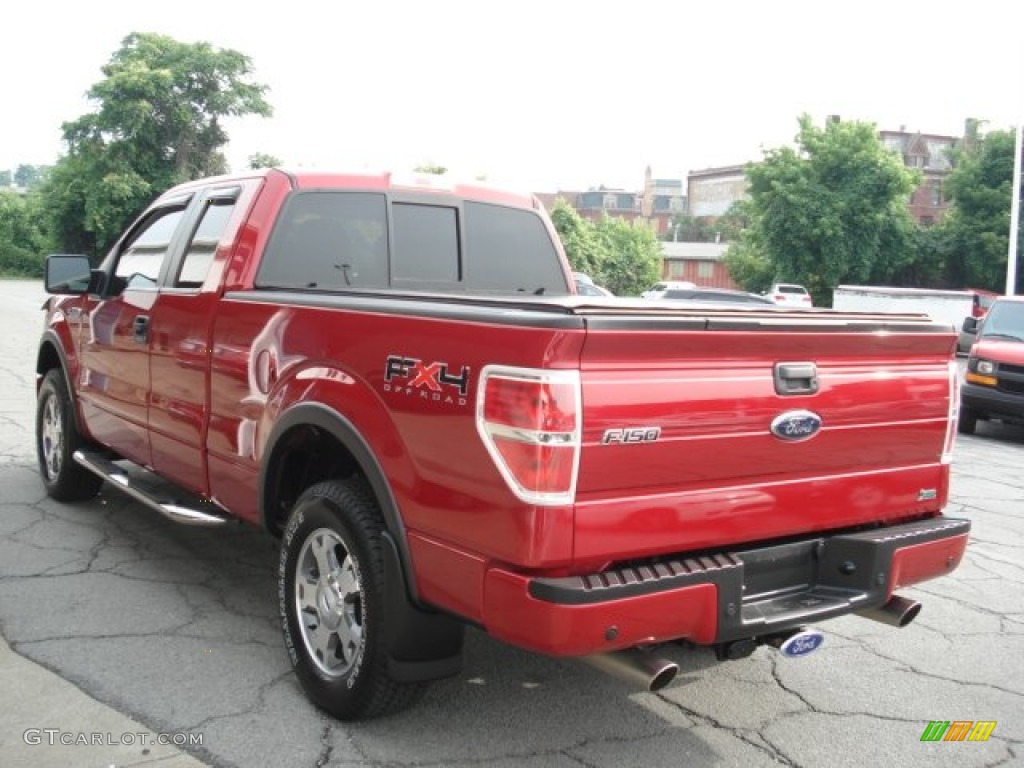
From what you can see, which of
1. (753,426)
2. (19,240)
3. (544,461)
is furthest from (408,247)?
(19,240)

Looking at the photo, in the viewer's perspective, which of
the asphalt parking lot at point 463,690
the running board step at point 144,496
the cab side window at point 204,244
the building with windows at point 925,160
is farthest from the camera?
the building with windows at point 925,160

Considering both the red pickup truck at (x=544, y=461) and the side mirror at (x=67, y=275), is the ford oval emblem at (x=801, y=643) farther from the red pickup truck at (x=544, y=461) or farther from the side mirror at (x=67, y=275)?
the side mirror at (x=67, y=275)

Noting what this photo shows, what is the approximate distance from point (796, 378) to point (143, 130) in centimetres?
4896

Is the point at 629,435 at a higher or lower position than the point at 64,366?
higher

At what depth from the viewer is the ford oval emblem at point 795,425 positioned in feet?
9.80

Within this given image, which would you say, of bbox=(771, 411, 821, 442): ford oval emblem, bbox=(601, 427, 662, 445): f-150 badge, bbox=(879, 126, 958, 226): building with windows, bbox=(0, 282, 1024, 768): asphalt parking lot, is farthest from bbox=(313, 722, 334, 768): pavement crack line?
bbox=(879, 126, 958, 226): building with windows

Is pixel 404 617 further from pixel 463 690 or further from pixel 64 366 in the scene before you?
pixel 64 366

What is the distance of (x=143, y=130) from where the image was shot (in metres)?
46.7

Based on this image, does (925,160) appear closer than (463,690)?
No

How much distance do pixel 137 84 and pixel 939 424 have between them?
4886 cm

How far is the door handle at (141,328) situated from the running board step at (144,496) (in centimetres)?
72

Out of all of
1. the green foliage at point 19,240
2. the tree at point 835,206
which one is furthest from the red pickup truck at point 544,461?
the green foliage at point 19,240

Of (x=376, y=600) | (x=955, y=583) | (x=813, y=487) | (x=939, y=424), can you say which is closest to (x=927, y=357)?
(x=939, y=424)

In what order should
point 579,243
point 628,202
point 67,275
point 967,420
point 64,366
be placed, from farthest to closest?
1. point 628,202
2. point 579,243
3. point 967,420
4. point 64,366
5. point 67,275
